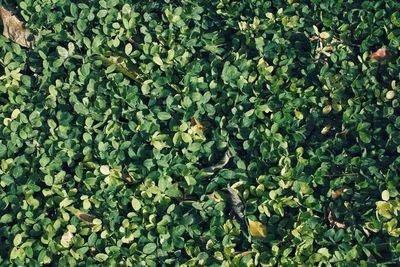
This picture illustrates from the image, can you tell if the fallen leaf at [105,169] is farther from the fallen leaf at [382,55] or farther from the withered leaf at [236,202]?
the fallen leaf at [382,55]

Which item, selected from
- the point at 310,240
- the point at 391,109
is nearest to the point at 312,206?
the point at 310,240

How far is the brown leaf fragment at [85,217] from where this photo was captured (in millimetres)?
3023

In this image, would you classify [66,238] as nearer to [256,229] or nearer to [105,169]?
[105,169]

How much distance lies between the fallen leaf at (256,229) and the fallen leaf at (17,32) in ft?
4.90

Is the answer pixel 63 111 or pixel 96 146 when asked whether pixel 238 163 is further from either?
pixel 63 111

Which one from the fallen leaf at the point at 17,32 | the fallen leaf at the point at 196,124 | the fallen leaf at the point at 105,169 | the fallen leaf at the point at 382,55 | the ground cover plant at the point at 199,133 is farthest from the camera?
the fallen leaf at the point at 17,32

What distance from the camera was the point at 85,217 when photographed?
119 inches

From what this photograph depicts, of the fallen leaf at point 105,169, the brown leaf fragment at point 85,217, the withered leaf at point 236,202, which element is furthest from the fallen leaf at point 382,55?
the brown leaf fragment at point 85,217

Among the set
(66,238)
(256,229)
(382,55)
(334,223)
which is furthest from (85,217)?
(382,55)

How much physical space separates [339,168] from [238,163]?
0.46 meters

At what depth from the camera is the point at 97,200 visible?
9.89 feet

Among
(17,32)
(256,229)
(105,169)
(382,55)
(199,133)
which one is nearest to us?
(256,229)

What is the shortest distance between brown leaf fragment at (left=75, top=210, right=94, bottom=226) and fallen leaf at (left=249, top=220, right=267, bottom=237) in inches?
28.1

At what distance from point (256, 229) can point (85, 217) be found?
77cm
